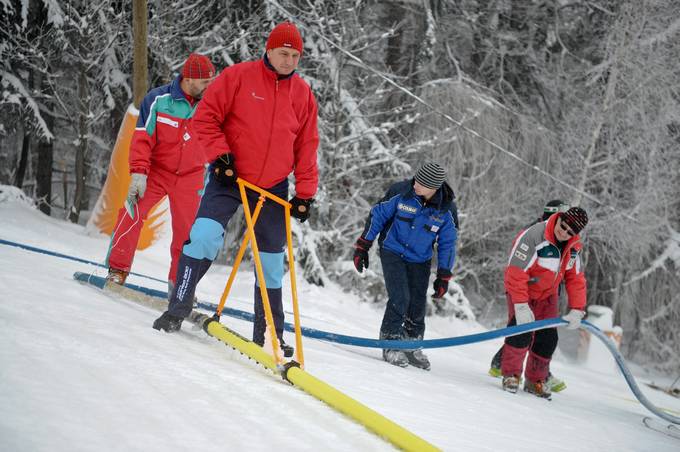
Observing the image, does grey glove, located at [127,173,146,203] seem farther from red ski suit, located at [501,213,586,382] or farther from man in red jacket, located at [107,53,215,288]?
red ski suit, located at [501,213,586,382]

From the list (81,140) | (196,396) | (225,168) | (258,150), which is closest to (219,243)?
(225,168)

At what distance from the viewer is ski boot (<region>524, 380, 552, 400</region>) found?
5473mm

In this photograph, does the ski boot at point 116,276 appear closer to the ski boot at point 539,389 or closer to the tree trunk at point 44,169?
the ski boot at point 539,389

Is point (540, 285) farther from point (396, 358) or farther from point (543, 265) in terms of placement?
point (396, 358)

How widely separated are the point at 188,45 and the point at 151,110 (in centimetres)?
752

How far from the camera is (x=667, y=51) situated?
44.9 feet

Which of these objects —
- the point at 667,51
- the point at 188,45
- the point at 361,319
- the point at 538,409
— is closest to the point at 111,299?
the point at 538,409

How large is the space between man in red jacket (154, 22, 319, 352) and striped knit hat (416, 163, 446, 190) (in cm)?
137

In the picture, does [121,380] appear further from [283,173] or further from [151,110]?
[151,110]

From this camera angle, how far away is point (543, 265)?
17.2ft

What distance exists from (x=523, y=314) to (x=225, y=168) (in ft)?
8.71

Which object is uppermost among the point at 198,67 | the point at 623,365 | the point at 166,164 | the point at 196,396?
the point at 198,67

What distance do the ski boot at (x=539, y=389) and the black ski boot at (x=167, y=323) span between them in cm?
313

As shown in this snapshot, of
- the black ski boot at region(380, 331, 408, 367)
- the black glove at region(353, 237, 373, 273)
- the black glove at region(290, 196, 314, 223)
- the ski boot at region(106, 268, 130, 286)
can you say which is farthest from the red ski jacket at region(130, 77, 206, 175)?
the black ski boot at region(380, 331, 408, 367)
